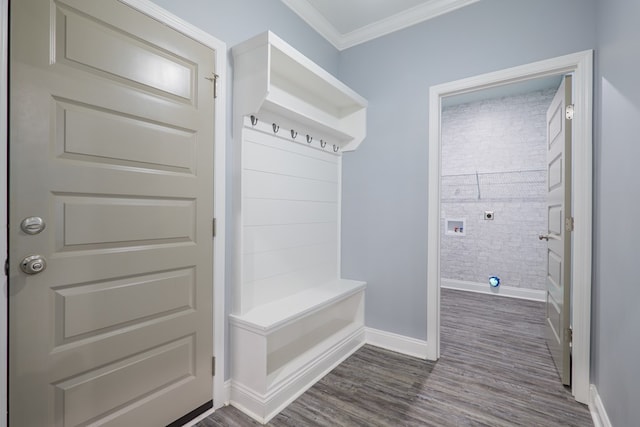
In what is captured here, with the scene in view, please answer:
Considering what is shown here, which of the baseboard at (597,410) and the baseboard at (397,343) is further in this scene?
the baseboard at (397,343)

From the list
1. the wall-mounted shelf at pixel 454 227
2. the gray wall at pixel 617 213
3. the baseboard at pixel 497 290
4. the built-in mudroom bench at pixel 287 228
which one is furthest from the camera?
the wall-mounted shelf at pixel 454 227

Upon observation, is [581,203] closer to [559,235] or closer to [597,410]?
[559,235]

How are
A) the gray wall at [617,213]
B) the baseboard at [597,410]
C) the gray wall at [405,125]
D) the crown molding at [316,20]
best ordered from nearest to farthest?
the gray wall at [617,213]
the baseboard at [597,410]
the gray wall at [405,125]
the crown molding at [316,20]

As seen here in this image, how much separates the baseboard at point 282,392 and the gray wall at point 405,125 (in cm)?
65

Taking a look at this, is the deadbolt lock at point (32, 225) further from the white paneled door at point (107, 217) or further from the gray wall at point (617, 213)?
the gray wall at point (617, 213)

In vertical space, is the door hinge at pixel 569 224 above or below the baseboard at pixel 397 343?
above

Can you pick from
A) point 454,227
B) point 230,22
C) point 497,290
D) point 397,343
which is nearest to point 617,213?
point 397,343

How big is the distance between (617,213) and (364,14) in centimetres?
219

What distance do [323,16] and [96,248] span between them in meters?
2.37

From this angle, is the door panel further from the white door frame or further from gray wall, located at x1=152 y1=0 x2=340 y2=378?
gray wall, located at x1=152 y1=0 x2=340 y2=378

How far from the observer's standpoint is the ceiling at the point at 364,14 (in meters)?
2.37

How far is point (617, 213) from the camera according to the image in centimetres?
146

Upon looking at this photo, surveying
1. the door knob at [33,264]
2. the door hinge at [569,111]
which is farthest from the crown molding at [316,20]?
the door knob at [33,264]

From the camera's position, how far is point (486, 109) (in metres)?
4.46
